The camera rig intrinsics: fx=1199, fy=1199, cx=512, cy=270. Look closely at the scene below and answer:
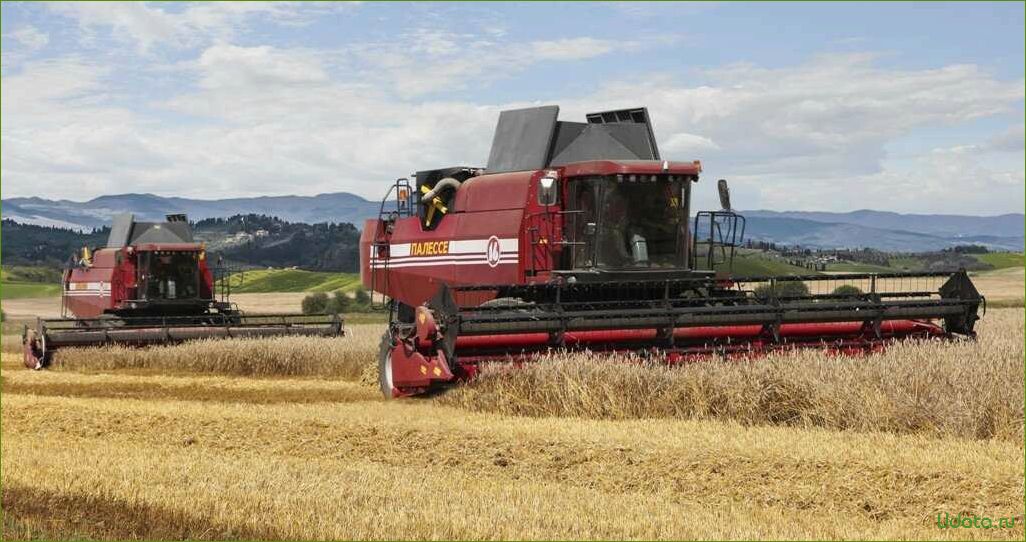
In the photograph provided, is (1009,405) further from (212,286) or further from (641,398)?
(212,286)

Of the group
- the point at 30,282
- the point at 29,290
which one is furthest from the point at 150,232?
the point at 30,282

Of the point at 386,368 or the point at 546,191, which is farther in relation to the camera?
the point at 386,368

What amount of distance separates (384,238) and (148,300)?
9.20m

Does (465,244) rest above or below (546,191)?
below

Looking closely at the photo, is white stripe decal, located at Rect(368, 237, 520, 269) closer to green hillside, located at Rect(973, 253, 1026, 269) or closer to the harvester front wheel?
the harvester front wheel

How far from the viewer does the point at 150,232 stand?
991 inches

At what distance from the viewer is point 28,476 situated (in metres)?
8.40

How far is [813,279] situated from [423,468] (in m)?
5.53

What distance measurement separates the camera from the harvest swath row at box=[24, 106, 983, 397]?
1172 centimetres

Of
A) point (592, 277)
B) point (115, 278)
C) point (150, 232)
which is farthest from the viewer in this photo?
point (150, 232)

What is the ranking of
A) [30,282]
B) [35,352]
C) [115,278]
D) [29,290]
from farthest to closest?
[30,282], [29,290], [115,278], [35,352]

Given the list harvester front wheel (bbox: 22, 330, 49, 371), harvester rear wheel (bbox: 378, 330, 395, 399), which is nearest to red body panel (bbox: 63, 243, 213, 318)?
harvester front wheel (bbox: 22, 330, 49, 371)

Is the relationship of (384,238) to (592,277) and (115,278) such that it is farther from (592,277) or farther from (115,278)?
(115,278)

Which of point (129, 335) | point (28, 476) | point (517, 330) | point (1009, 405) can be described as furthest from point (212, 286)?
point (1009, 405)
